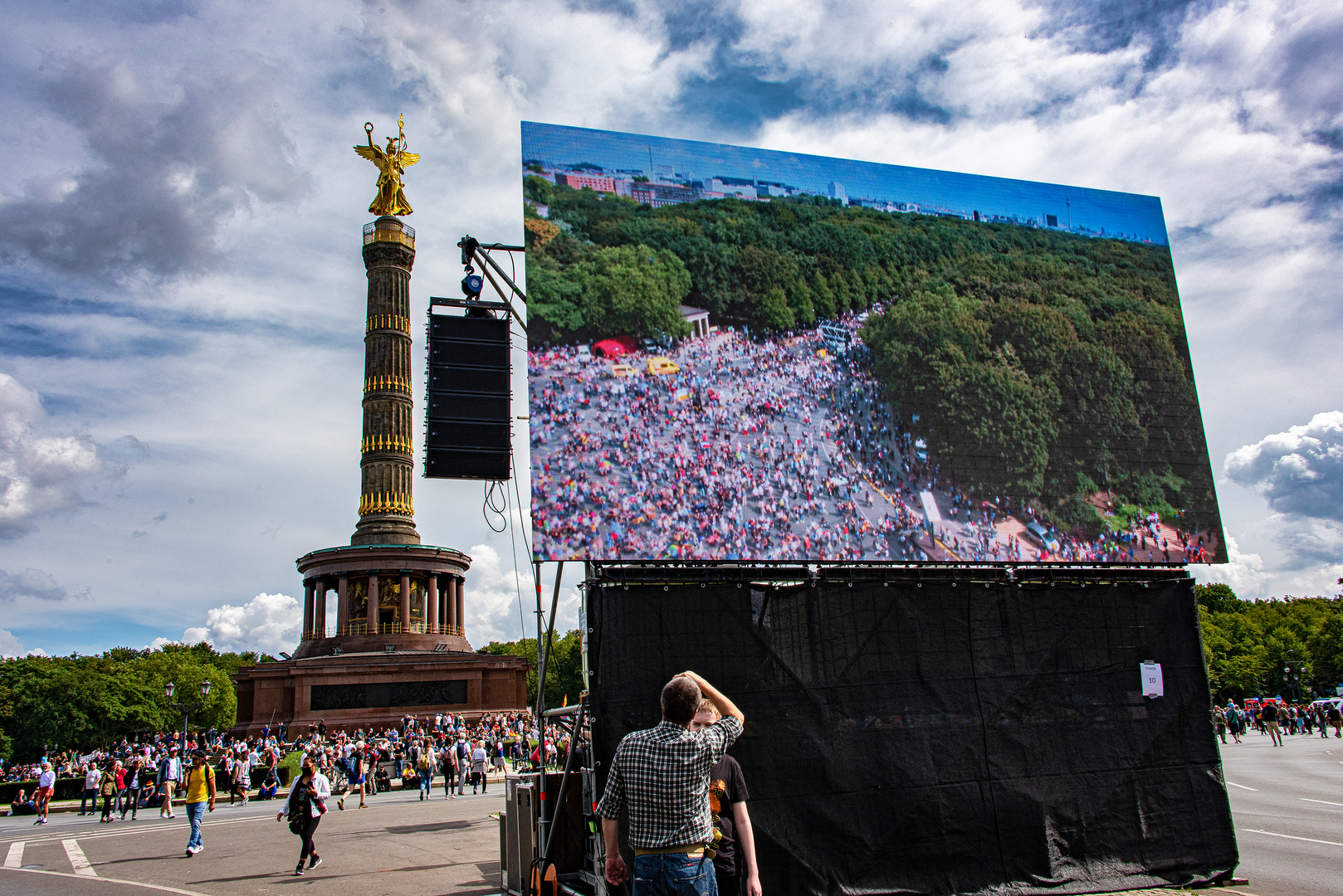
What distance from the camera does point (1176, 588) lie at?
31.9 feet

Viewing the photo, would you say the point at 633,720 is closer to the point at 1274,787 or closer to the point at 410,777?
the point at 1274,787

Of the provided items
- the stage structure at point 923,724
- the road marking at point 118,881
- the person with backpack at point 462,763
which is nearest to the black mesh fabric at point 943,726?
the stage structure at point 923,724

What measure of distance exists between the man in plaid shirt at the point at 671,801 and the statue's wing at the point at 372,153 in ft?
158

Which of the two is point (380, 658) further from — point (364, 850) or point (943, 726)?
point (943, 726)

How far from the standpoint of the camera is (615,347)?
9.50 metres

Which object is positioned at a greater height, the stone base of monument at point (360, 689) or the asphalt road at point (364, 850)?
the stone base of monument at point (360, 689)

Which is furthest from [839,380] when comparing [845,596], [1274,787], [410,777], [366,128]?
[366,128]

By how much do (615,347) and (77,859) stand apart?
12174 mm

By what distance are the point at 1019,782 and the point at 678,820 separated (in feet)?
18.6

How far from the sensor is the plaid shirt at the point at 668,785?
4.23 metres

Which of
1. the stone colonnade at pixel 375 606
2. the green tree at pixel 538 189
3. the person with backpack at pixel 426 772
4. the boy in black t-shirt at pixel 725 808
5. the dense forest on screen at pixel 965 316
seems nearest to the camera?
the boy in black t-shirt at pixel 725 808

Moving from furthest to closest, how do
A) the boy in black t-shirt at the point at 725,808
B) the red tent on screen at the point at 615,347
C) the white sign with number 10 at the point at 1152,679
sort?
1. the red tent on screen at the point at 615,347
2. the white sign with number 10 at the point at 1152,679
3. the boy in black t-shirt at the point at 725,808

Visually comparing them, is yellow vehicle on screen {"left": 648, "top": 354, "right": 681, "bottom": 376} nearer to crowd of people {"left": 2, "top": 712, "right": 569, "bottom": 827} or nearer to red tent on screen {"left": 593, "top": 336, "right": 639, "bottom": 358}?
red tent on screen {"left": 593, "top": 336, "right": 639, "bottom": 358}

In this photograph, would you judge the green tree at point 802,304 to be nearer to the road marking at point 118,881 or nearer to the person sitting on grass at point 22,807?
the road marking at point 118,881
